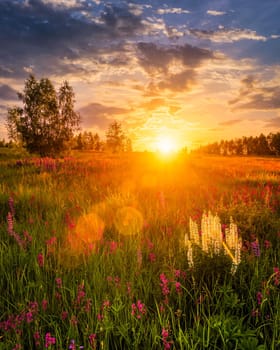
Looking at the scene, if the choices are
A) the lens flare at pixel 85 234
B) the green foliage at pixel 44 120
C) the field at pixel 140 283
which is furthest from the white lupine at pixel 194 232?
the green foliage at pixel 44 120

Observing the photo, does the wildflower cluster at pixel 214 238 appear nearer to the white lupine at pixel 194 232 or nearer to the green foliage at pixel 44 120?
the white lupine at pixel 194 232

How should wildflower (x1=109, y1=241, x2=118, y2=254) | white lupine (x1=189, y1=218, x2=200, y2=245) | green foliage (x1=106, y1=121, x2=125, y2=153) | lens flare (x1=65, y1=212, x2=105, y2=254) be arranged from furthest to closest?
green foliage (x1=106, y1=121, x2=125, y2=153)
lens flare (x1=65, y1=212, x2=105, y2=254)
wildflower (x1=109, y1=241, x2=118, y2=254)
white lupine (x1=189, y1=218, x2=200, y2=245)

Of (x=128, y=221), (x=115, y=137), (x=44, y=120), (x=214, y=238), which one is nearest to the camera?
(x=214, y=238)

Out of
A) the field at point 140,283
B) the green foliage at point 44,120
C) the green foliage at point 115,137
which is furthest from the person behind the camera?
the green foliage at point 115,137

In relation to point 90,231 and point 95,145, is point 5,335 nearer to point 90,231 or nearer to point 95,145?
point 90,231

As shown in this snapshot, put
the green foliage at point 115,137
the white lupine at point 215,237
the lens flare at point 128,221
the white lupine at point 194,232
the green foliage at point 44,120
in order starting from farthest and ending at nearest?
the green foliage at point 115,137 < the green foliage at point 44,120 < the lens flare at point 128,221 < the white lupine at point 194,232 < the white lupine at point 215,237

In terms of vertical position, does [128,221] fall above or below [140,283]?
above

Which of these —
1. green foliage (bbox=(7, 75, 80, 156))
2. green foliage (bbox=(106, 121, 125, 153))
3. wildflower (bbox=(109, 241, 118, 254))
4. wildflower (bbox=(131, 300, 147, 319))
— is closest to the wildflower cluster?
wildflower (bbox=(131, 300, 147, 319))

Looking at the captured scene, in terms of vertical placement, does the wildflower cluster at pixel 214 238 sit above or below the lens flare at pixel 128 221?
above

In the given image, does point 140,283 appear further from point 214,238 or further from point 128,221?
point 128,221

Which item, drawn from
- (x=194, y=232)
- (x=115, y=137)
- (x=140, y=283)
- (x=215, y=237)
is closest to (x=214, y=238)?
(x=215, y=237)

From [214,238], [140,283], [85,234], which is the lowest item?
[140,283]

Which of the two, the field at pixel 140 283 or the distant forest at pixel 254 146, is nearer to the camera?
the field at pixel 140 283

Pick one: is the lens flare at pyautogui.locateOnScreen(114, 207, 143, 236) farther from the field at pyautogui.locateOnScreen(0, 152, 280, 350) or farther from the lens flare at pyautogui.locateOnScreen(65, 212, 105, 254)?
the lens flare at pyautogui.locateOnScreen(65, 212, 105, 254)
